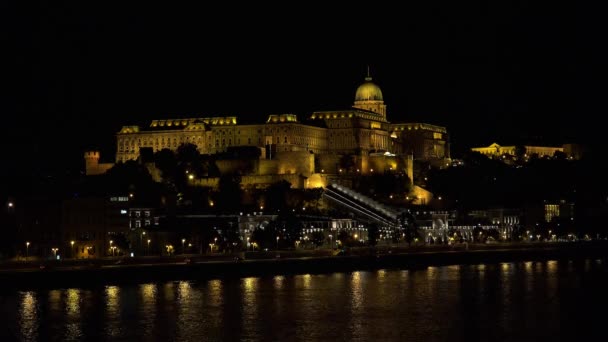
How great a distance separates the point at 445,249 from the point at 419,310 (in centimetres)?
3635

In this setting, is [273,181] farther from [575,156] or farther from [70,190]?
[575,156]

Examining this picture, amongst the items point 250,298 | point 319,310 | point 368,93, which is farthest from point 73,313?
point 368,93

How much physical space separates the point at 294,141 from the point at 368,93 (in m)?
21.3

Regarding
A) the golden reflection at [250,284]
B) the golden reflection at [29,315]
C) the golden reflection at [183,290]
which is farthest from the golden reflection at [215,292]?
the golden reflection at [29,315]

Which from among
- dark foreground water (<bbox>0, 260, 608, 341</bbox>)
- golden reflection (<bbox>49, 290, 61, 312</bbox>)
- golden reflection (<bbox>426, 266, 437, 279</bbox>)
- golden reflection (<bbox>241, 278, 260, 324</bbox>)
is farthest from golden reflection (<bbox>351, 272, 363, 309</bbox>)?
golden reflection (<bbox>49, 290, 61, 312</bbox>)

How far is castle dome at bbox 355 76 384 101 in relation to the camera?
404ft

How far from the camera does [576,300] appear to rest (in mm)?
51281

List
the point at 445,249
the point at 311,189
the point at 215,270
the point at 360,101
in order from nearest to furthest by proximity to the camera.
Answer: the point at 215,270, the point at 445,249, the point at 311,189, the point at 360,101

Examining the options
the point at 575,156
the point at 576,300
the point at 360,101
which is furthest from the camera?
the point at 575,156

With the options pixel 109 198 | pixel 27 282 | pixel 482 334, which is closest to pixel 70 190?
pixel 109 198

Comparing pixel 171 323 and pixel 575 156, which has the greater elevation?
pixel 575 156

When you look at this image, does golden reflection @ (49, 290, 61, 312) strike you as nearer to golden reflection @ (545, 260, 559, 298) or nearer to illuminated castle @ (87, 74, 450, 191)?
golden reflection @ (545, 260, 559, 298)

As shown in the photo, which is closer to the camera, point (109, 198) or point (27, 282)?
point (27, 282)

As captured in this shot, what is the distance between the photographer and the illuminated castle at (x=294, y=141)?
317 feet
